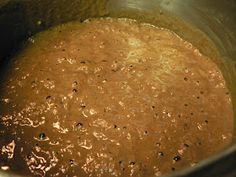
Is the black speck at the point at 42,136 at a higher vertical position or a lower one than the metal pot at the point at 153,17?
lower

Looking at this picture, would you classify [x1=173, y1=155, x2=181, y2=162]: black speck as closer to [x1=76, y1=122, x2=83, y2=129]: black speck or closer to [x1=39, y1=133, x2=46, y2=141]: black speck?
[x1=76, y1=122, x2=83, y2=129]: black speck

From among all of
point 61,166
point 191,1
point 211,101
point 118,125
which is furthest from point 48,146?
point 191,1

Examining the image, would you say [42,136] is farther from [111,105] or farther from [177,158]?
[177,158]

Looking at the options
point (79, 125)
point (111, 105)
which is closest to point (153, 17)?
point (111, 105)

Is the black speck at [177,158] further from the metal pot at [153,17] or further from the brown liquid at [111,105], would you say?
the metal pot at [153,17]

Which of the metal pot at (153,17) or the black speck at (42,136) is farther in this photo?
the metal pot at (153,17)

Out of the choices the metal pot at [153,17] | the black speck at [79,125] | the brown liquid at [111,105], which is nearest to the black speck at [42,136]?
the brown liquid at [111,105]

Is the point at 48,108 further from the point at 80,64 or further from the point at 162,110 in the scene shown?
the point at 162,110
